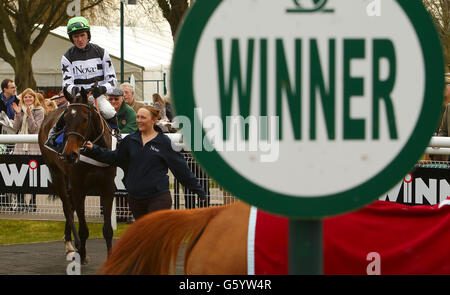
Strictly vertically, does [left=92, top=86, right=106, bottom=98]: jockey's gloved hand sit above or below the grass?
above

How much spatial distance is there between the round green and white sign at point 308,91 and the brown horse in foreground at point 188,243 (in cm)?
172

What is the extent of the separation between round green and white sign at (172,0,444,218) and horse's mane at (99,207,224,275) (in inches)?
72.8

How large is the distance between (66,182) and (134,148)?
8.14ft

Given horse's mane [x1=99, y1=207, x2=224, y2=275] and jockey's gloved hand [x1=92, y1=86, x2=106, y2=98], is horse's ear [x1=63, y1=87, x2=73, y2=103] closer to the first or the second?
jockey's gloved hand [x1=92, y1=86, x2=106, y2=98]

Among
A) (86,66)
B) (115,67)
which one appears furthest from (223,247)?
(115,67)

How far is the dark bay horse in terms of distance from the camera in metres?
8.62

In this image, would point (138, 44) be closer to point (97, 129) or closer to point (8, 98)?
point (8, 98)

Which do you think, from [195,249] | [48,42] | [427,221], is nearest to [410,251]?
[427,221]

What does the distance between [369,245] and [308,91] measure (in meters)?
1.84

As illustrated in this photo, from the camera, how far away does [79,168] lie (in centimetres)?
923

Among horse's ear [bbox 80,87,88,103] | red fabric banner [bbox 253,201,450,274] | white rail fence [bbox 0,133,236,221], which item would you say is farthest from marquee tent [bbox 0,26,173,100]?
red fabric banner [bbox 253,201,450,274]

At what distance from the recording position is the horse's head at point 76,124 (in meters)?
8.45

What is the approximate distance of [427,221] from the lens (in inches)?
124
